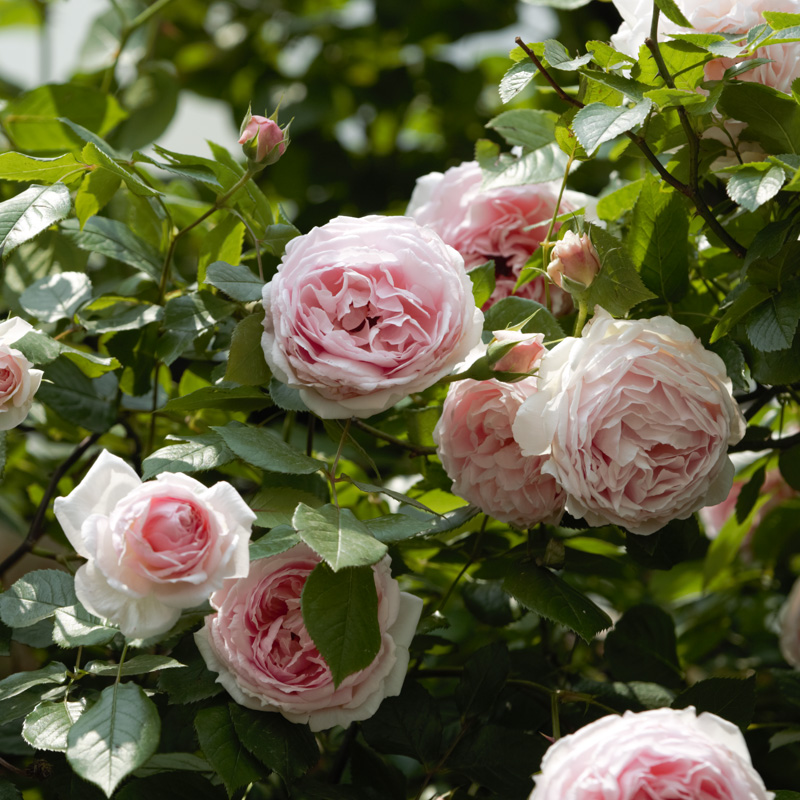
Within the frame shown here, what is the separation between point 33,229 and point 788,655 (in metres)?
0.74

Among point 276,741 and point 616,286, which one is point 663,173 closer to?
point 616,286

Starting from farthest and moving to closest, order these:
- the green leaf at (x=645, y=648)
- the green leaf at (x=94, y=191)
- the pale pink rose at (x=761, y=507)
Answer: the pale pink rose at (x=761, y=507) < the green leaf at (x=645, y=648) < the green leaf at (x=94, y=191)

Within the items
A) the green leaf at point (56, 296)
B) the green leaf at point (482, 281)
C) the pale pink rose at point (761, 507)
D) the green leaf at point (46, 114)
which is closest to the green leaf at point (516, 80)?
the green leaf at point (482, 281)

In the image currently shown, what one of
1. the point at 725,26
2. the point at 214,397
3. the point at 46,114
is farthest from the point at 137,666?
the point at 46,114

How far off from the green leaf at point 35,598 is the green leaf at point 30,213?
0.18m

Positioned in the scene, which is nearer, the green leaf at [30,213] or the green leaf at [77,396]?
the green leaf at [30,213]

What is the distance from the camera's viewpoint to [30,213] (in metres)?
0.50

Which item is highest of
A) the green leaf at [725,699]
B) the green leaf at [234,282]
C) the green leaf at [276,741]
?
the green leaf at [234,282]

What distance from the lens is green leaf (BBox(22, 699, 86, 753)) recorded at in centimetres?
41

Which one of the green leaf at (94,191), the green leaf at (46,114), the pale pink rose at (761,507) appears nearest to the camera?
the green leaf at (94,191)

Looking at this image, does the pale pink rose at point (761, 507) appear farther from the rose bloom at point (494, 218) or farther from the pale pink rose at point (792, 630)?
the rose bloom at point (494, 218)

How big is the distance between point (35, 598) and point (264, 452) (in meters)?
0.15

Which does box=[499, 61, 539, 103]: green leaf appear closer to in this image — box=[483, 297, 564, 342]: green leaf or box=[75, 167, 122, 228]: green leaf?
box=[483, 297, 564, 342]: green leaf

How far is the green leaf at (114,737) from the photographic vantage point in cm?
37
